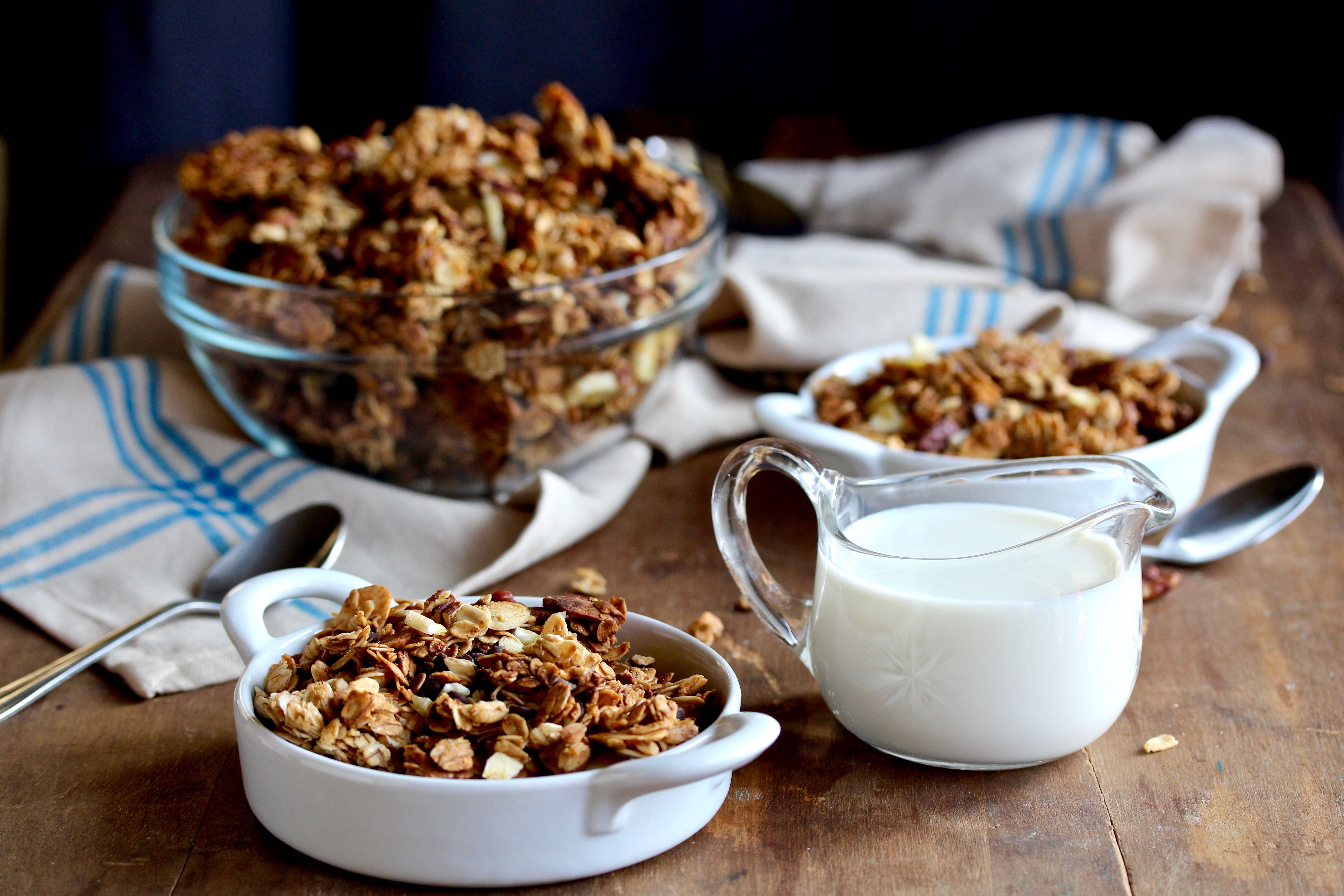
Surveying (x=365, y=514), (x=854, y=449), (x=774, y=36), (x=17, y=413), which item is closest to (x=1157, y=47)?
(x=774, y=36)

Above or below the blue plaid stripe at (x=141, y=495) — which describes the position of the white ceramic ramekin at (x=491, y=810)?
above

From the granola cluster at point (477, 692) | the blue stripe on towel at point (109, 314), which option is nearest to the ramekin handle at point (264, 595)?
the granola cluster at point (477, 692)

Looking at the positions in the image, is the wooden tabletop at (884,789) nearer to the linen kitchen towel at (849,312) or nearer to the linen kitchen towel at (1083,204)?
the linen kitchen towel at (849,312)

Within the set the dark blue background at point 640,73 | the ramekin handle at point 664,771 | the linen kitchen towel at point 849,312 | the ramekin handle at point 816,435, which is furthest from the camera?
the dark blue background at point 640,73

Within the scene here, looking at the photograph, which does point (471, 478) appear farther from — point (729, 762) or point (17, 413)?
point (729, 762)

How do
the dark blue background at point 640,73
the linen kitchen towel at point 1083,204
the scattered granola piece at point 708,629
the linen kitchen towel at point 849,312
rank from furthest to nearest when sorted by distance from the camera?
the dark blue background at point 640,73 → the linen kitchen towel at point 1083,204 → the linen kitchen towel at point 849,312 → the scattered granola piece at point 708,629

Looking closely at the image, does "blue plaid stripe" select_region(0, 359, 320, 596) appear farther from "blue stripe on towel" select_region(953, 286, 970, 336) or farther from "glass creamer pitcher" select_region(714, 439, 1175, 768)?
"blue stripe on towel" select_region(953, 286, 970, 336)

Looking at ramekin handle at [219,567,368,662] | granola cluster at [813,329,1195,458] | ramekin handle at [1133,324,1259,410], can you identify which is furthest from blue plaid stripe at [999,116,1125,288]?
ramekin handle at [219,567,368,662]

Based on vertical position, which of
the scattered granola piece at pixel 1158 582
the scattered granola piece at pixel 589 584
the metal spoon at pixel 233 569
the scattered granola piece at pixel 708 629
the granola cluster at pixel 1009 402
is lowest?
the metal spoon at pixel 233 569
